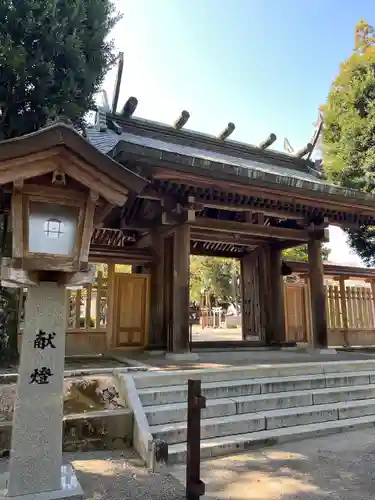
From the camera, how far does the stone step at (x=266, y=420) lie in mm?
4246

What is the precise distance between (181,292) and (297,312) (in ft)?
17.2

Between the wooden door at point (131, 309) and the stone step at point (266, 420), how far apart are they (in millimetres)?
4071

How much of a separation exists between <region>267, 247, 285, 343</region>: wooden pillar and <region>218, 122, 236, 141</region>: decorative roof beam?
486cm

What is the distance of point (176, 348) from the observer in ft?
23.0

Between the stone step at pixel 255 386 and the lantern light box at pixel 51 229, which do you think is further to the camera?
the stone step at pixel 255 386

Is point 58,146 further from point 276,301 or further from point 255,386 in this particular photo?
point 276,301

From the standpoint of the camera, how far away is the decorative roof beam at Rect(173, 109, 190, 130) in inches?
465

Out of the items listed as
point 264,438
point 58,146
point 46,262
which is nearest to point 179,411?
point 264,438

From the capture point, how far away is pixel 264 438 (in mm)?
4371

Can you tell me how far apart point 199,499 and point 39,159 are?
3.08m

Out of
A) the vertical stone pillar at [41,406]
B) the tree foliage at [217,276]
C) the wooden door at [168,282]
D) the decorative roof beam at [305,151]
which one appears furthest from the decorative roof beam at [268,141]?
the tree foliage at [217,276]

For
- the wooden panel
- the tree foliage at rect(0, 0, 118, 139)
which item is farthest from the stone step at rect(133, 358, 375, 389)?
the tree foliage at rect(0, 0, 118, 139)

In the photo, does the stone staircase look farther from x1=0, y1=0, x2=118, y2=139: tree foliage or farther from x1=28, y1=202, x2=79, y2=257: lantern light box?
x1=0, y1=0, x2=118, y2=139: tree foliage

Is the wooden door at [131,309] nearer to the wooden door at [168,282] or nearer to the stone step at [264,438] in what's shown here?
the wooden door at [168,282]
